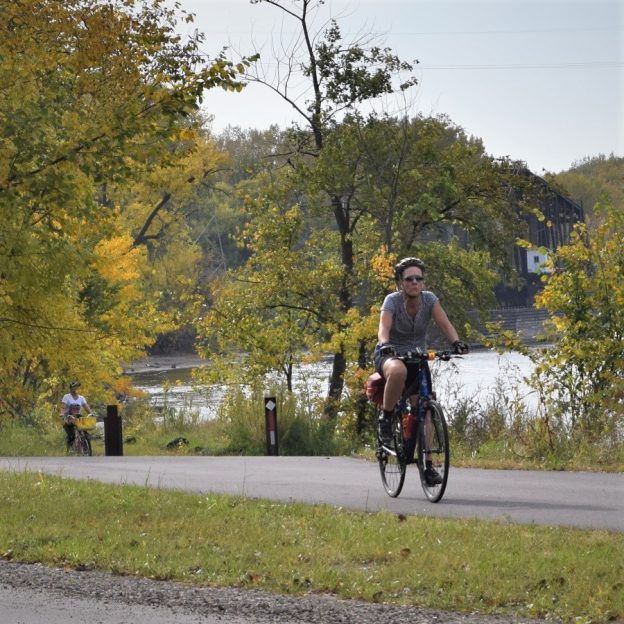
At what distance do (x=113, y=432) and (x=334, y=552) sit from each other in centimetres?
1829

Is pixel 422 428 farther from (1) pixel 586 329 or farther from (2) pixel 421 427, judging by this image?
(1) pixel 586 329

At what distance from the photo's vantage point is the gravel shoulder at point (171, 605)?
593 centimetres

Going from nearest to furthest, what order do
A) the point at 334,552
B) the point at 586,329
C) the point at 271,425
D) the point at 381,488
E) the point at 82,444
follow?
the point at 334,552
the point at 381,488
the point at 586,329
the point at 271,425
the point at 82,444

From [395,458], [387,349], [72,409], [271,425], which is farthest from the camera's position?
[72,409]

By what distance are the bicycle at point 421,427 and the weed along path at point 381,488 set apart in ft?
0.91

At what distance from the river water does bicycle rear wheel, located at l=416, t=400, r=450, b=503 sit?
6791mm

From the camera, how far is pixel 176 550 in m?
A: 7.80

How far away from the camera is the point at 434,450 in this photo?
31.4ft

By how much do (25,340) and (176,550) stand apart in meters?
5.66

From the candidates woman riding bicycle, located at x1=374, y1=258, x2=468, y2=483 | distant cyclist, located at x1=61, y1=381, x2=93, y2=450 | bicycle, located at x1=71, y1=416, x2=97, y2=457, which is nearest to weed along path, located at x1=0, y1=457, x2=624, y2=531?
woman riding bicycle, located at x1=374, y1=258, x2=468, y2=483

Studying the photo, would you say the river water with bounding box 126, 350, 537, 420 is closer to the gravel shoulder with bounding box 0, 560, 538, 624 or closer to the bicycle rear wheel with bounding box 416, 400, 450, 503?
the bicycle rear wheel with bounding box 416, 400, 450, 503

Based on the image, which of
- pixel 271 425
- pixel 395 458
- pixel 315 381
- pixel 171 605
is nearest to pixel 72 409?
pixel 271 425

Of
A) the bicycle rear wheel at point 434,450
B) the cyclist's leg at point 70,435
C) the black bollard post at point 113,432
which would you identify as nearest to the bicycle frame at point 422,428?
the bicycle rear wheel at point 434,450

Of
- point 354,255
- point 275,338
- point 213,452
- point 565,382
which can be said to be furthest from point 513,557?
point 354,255
